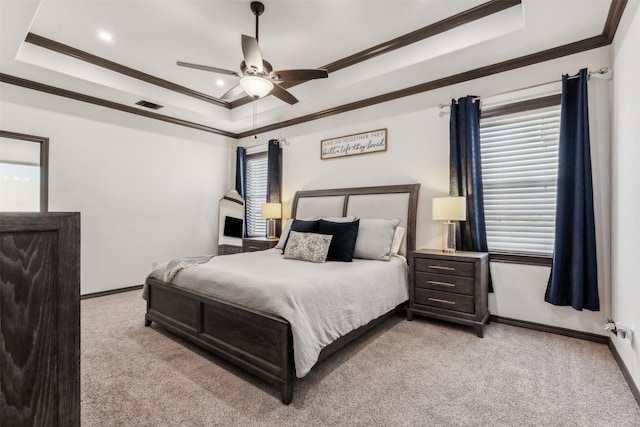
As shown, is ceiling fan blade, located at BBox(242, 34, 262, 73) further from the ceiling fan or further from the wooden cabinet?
the wooden cabinet

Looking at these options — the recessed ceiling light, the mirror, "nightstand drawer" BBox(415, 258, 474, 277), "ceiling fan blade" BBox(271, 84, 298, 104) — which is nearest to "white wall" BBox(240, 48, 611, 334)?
"nightstand drawer" BBox(415, 258, 474, 277)

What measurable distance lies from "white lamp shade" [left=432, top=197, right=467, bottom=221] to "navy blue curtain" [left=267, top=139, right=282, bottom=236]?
9.20 feet

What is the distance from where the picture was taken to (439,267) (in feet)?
10.1

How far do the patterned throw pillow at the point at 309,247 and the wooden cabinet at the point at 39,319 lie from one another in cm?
250

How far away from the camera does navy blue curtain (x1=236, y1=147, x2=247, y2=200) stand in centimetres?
578

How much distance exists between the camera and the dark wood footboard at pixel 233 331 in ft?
6.30

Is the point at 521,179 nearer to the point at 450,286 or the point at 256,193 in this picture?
the point at 450,286

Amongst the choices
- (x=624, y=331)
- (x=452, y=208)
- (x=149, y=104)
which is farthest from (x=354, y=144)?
(x=624, y=331)

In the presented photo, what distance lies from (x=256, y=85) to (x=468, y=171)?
233 cm

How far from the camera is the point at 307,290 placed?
84.0 inches

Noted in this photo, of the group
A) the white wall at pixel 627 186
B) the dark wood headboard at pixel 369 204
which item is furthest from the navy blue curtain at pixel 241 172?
the white wall at pixel 627 186

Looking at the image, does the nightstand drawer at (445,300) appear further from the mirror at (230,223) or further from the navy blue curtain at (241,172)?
the navy blue curtain at (241,172)

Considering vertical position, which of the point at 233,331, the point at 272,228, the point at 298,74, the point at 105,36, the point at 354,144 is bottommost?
the point at 233,331

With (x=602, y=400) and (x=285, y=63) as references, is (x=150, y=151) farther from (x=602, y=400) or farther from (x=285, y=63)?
(x=602, y=400)
